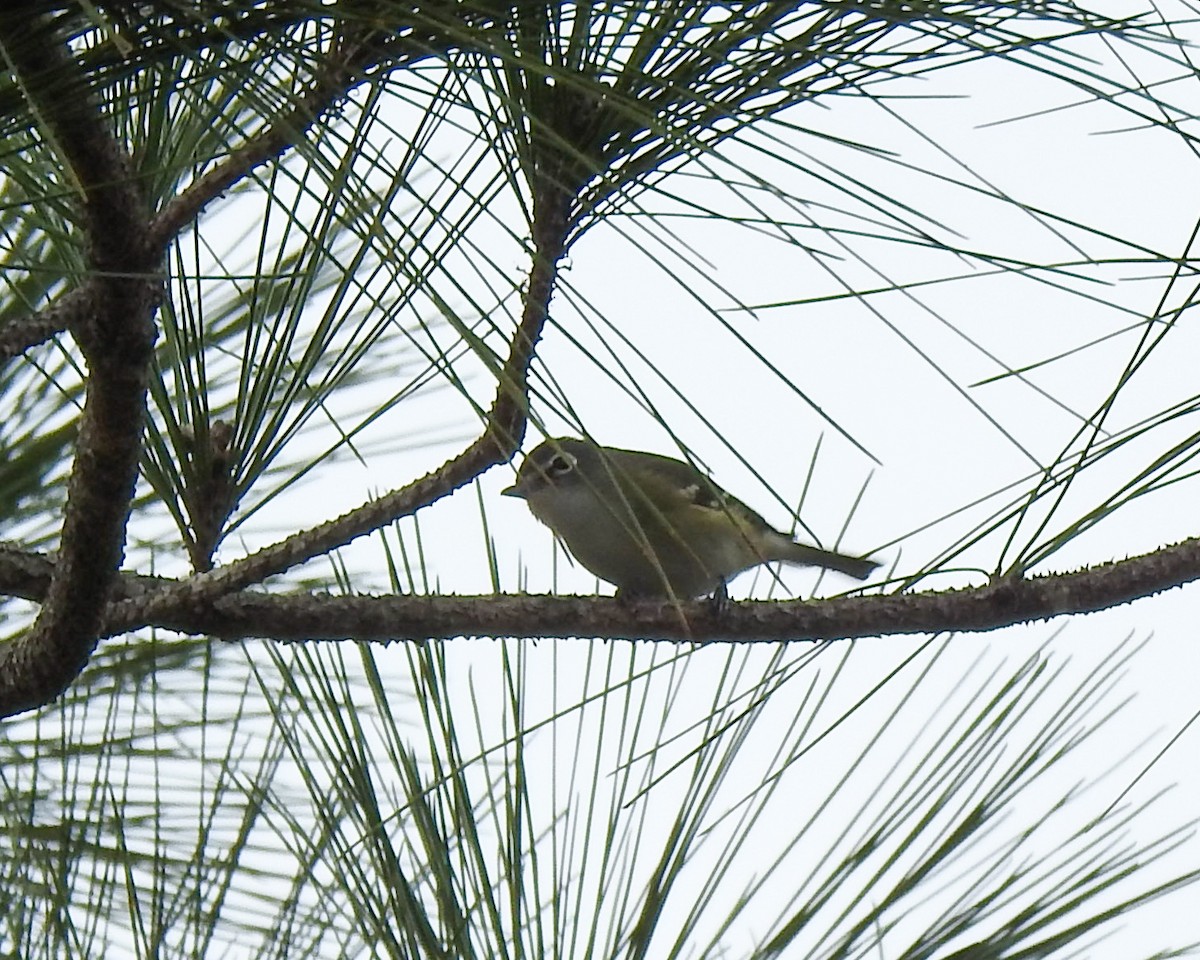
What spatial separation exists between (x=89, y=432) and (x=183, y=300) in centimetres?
22

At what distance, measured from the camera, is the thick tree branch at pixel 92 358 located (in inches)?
25.3

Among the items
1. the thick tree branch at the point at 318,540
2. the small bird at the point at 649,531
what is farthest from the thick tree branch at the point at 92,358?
the small bird at the point at 649,531

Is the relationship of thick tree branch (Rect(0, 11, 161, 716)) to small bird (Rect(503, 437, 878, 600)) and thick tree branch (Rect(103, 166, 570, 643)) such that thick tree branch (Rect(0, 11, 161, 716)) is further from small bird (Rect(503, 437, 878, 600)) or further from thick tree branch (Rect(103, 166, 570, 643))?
small bird (Rect(503, 437, 878, 600))

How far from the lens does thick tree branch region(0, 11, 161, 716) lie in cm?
64

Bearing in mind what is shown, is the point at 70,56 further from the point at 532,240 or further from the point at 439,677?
the point at 439,677

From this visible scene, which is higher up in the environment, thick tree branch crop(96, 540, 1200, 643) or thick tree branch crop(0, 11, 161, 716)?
thick tree branch crop(0, 11, 161, 716)

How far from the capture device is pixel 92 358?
815 millimetres

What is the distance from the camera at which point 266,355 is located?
1.06 metres

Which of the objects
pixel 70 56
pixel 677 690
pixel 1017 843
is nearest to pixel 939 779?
pixel 1017 843

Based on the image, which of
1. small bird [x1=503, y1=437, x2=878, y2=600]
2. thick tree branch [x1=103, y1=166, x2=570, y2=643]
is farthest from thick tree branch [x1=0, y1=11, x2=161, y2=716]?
small bird [x1=503, y1=437, x2=878, y2=600]

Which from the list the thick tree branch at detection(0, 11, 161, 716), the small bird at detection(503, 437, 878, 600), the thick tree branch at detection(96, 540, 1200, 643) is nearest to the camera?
the thick tree branch at detection(0, 11, 161, 716)

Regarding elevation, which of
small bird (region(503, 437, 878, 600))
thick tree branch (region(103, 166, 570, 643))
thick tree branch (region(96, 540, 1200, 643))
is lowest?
thick tree branch (region(96, 540, 1200, 643))

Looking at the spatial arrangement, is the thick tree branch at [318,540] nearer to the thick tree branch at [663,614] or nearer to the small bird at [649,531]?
the thick tree branch at [663,614]

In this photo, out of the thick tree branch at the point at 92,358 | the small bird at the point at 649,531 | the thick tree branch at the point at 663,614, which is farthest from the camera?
the small bird at the point at 649,531
